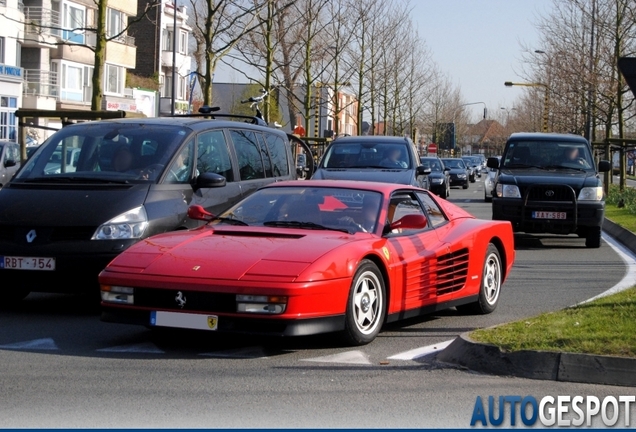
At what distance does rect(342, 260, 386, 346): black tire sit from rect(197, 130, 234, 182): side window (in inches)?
129

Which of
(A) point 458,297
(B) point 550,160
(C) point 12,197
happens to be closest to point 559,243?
(B) point 550,160

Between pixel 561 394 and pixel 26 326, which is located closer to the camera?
pixel 561 394

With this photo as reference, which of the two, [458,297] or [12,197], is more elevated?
[12,197]

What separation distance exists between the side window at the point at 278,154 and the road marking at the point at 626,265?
4010mm

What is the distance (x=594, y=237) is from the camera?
17.8 metres

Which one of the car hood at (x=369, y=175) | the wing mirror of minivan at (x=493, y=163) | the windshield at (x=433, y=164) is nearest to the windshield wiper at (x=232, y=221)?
the car hood at (x=369, y=175)

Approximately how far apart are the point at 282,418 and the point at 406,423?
2.21ft

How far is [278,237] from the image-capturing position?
8.16m

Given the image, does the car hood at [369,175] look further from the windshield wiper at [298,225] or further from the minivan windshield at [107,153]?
the windshield wiper at [298,225]

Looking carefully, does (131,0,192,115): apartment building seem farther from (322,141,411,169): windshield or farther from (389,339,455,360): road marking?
(389,339,455,360): road marking

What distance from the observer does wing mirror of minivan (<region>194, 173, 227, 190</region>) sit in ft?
33.9

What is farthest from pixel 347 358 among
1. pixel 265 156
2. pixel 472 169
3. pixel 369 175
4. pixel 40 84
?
pixel 472 169

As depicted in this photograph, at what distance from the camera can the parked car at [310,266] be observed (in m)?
7.36

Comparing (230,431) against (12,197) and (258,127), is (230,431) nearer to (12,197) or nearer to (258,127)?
(12,197)
